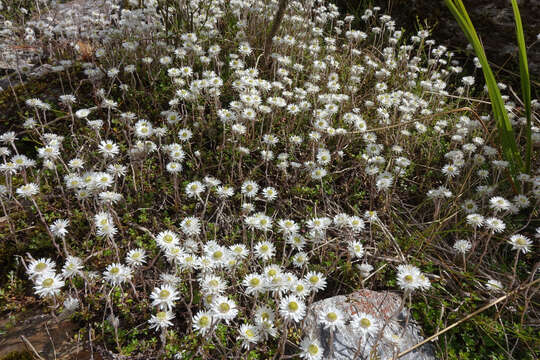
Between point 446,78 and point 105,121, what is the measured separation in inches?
166

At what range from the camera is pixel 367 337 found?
2043 mm

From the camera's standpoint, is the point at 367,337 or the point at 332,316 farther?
the point at 367,337

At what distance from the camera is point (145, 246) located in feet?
8.75

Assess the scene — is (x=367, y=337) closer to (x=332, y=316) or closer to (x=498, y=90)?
(x=332, y=316)

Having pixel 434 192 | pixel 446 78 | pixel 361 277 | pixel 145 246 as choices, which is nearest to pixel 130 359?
pixel 145 246

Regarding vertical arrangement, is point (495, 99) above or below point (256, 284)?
above

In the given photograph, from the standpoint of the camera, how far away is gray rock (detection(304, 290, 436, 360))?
6.69 ft

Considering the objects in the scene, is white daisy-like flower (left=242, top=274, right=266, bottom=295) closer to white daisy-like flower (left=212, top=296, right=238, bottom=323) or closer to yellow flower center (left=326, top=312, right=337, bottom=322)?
white daisy-like flower (left=212, top=296, right=238, bottom=323)

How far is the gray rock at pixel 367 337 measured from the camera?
6.69 ft

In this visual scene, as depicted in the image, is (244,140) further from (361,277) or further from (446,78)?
(446,78)

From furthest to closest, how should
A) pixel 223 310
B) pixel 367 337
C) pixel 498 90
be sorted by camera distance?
pixel 498 90 → pixel 367 337 → pixel 223 310

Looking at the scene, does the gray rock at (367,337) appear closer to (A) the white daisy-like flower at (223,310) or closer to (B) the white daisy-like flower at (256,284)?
(B) the white daisy-like flower at (256,284)

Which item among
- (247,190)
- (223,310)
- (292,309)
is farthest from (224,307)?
(247,190)

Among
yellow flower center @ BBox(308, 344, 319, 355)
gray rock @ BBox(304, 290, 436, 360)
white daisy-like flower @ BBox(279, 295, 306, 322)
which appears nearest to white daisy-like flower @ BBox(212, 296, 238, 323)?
white daisy-like flower @ BBox(279, 295, 306, 322)
